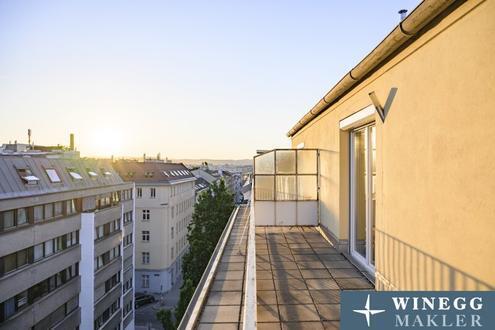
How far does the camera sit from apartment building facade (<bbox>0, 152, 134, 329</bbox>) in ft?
50.1

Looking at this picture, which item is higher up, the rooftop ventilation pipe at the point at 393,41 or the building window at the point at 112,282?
the rooftop ventilation pipe at the point at 393,41

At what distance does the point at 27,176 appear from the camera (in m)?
17.3

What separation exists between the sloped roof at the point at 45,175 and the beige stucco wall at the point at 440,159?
15761 mm

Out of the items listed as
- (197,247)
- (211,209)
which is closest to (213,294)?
(197,247)

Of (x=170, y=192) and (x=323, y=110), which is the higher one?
(x=323, y=110)

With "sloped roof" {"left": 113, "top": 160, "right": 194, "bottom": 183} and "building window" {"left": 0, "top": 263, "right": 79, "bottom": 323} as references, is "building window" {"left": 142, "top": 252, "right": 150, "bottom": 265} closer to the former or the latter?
"sloped roof" {"left": 113, "top": 160, "right": 194, "bottom": 183}

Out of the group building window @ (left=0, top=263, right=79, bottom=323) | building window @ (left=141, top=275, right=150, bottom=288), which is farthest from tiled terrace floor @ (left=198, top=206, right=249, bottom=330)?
building window @ (left=141, top=275, right=150, bottom=288)

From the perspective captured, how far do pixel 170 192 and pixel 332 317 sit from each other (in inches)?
1304

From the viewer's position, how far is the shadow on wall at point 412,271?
3041mm

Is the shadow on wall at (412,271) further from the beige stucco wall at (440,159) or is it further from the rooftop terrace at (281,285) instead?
the rooftop terrace at (281,285)

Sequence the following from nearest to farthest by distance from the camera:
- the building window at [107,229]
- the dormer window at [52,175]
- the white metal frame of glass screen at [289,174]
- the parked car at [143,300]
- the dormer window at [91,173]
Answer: the white metal frame of glass screen at [289,174] < the dormer window at [52,175] < the building window at [107,229] < the dormer window at [91,173] < the parked car at [143,300]

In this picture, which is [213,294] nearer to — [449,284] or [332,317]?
[332,317]

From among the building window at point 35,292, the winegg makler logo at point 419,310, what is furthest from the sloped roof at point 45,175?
the winegg makler logo at point 419,310

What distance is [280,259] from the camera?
23.0ft
